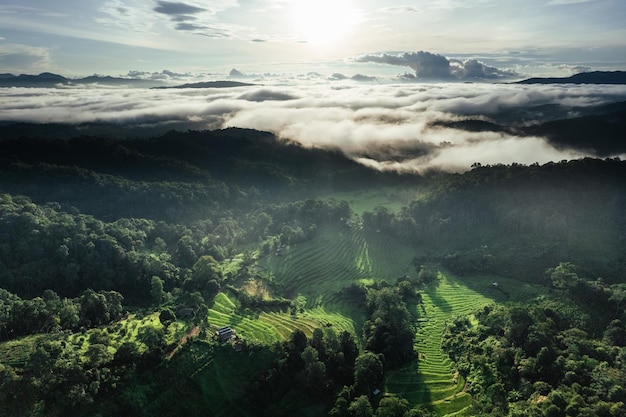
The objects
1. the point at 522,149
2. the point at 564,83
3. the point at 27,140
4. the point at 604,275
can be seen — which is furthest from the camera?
the point at 564,83

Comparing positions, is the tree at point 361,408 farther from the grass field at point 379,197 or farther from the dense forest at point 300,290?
the grass field at point 379,197

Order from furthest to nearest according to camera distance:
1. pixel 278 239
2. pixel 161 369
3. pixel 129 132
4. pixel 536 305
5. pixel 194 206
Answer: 1. pixel 129 132
2. pixel 194 206
3. pixel 278 239
4. pixel 536 305
5. pixel 161 369

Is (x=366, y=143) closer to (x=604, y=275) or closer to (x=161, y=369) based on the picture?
(x=604, y=275)

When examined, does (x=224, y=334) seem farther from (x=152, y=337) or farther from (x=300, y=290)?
(x=300, y=290)

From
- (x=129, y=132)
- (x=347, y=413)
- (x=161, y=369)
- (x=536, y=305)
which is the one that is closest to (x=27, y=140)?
(x=129, y=132)

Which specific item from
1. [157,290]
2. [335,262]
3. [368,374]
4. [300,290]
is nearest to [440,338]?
[368,374]

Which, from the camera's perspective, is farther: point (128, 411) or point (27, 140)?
point (27, 140)

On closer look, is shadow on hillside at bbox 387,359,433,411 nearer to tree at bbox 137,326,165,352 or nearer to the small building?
the small building
